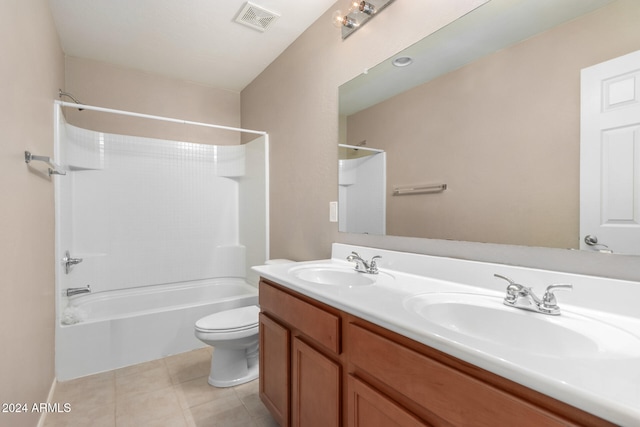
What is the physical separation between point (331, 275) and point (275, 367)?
0.52 m

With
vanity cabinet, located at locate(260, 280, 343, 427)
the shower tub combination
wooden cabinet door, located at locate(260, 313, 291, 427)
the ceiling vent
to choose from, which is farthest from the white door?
the shower tub combination

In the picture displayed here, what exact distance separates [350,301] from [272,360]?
2.42 feet

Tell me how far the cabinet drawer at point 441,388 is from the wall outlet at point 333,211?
1.03 m

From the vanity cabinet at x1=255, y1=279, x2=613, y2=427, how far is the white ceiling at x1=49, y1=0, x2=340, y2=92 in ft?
5.70

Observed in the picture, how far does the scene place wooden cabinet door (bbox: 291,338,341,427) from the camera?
1.05 meters

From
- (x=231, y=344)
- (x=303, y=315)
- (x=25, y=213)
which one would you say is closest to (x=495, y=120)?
(x=303, y=315)

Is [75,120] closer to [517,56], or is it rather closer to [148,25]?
[148,25]

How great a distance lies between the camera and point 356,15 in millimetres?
1720

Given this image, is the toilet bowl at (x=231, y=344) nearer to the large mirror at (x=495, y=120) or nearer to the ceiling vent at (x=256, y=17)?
the large mirror at (x=495, y=120)

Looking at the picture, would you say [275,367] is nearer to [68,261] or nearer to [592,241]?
[592,241]

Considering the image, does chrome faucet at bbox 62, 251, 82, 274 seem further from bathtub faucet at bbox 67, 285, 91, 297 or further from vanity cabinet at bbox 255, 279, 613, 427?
vanity cabinet at bbox 255, 279, 613, 427

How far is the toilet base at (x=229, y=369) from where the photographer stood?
1.95m

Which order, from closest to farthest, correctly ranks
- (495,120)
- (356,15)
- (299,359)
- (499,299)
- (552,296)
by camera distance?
(552,296)
(499,299)
(495,120)
(299,359)
(356,15)

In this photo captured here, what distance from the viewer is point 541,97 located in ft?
3.30
